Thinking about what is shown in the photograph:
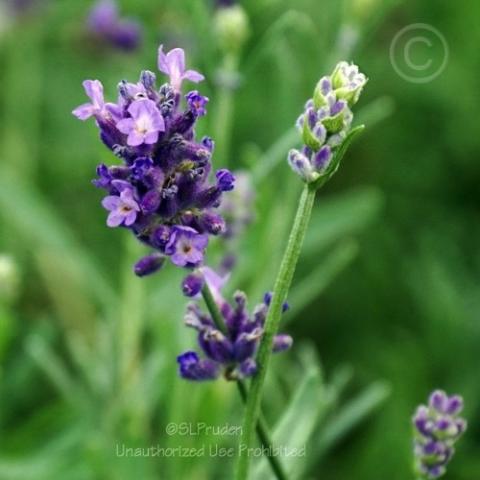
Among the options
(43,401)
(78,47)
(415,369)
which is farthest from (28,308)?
(415,369)

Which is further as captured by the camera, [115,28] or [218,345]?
[115,28]

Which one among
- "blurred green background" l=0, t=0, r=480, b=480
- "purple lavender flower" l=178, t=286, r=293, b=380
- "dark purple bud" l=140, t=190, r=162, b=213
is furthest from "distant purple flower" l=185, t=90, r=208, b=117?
"blurred green background" l=0, t=0, r=480, b=480

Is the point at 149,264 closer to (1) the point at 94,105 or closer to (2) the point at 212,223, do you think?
(2) the point at 212,223

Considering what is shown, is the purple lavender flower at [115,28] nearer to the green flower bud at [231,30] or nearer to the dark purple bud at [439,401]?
the green flower bud at [231,30]

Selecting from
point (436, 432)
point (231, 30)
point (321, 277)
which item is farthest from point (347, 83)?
point (321, 277)

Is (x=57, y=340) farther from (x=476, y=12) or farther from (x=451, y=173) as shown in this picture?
(x=476, y=12)

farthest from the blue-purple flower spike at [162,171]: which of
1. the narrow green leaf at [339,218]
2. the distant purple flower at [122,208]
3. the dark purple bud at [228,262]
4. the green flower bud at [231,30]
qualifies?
the narrow green leaf at [339,218]
